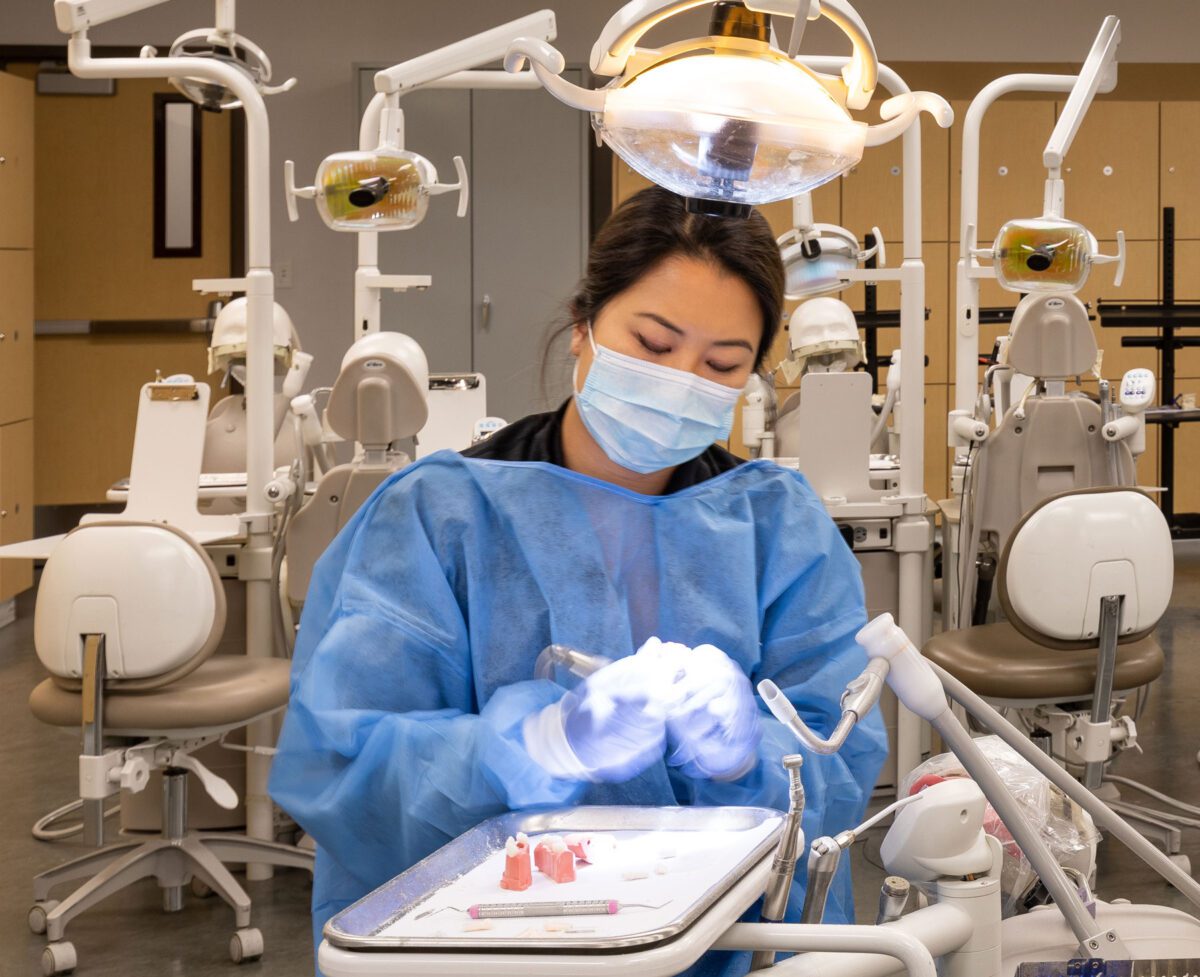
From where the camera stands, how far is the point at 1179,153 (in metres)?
7.76

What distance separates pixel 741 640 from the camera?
4.73 feet

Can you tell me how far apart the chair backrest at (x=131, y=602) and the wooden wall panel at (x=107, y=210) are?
516cm

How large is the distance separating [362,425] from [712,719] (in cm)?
217

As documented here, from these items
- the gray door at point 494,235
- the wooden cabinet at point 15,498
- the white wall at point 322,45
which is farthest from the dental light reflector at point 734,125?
the white wall at point 322,45

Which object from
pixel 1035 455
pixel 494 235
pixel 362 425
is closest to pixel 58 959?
pixel 362 425

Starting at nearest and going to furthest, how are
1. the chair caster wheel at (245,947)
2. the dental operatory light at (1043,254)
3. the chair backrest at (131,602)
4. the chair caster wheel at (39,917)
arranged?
the chair backrest at (131,602), the chair caster wheel at (245,947), the chair caster wheel at (39,917), the dental operatory light at (1043,254)

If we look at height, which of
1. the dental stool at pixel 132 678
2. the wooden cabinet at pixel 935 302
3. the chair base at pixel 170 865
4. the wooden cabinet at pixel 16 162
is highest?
the wooden cabinet at pixel 16 162

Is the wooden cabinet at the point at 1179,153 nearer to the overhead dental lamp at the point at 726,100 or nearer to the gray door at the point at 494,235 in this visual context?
the gray door at the point at 494,235

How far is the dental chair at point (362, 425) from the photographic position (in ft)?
10.7

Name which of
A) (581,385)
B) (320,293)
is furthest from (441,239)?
(581,385)

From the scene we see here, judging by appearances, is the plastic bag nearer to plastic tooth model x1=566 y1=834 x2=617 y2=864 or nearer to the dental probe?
plastic tooth model x1=566 y1=834 x2=617 y2=864

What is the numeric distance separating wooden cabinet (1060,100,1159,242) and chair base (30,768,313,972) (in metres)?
5.93

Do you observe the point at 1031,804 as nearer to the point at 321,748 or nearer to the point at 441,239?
the point at 321,748

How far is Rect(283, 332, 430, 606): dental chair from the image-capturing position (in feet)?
10.7
